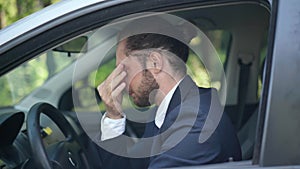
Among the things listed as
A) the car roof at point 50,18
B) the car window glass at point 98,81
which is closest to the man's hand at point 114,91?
the car window glass at point 98,81

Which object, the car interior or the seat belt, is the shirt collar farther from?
the seat belt

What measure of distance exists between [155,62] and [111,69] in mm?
448

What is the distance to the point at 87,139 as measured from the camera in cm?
262

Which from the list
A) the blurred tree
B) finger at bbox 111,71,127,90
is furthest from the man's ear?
the blurred tree

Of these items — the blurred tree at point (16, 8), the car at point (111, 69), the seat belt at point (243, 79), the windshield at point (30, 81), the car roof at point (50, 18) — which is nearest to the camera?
the car at point (111, 69)

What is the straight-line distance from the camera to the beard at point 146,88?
7.03 ft

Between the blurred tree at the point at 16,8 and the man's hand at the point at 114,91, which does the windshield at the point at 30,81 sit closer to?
the man's hand at the point at 114,91

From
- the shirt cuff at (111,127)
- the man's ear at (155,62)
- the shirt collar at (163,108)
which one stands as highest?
the man's ear at (155,62)

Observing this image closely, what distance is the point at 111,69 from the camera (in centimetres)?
254

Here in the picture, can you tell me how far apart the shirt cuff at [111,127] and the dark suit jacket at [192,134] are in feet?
0.70

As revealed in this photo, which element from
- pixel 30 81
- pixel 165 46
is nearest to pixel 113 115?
pixel 165 46

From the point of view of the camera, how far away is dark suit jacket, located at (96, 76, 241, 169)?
1.97 m

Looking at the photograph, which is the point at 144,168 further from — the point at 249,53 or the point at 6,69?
the point at 249,53

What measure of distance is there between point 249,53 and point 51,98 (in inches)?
49.3
